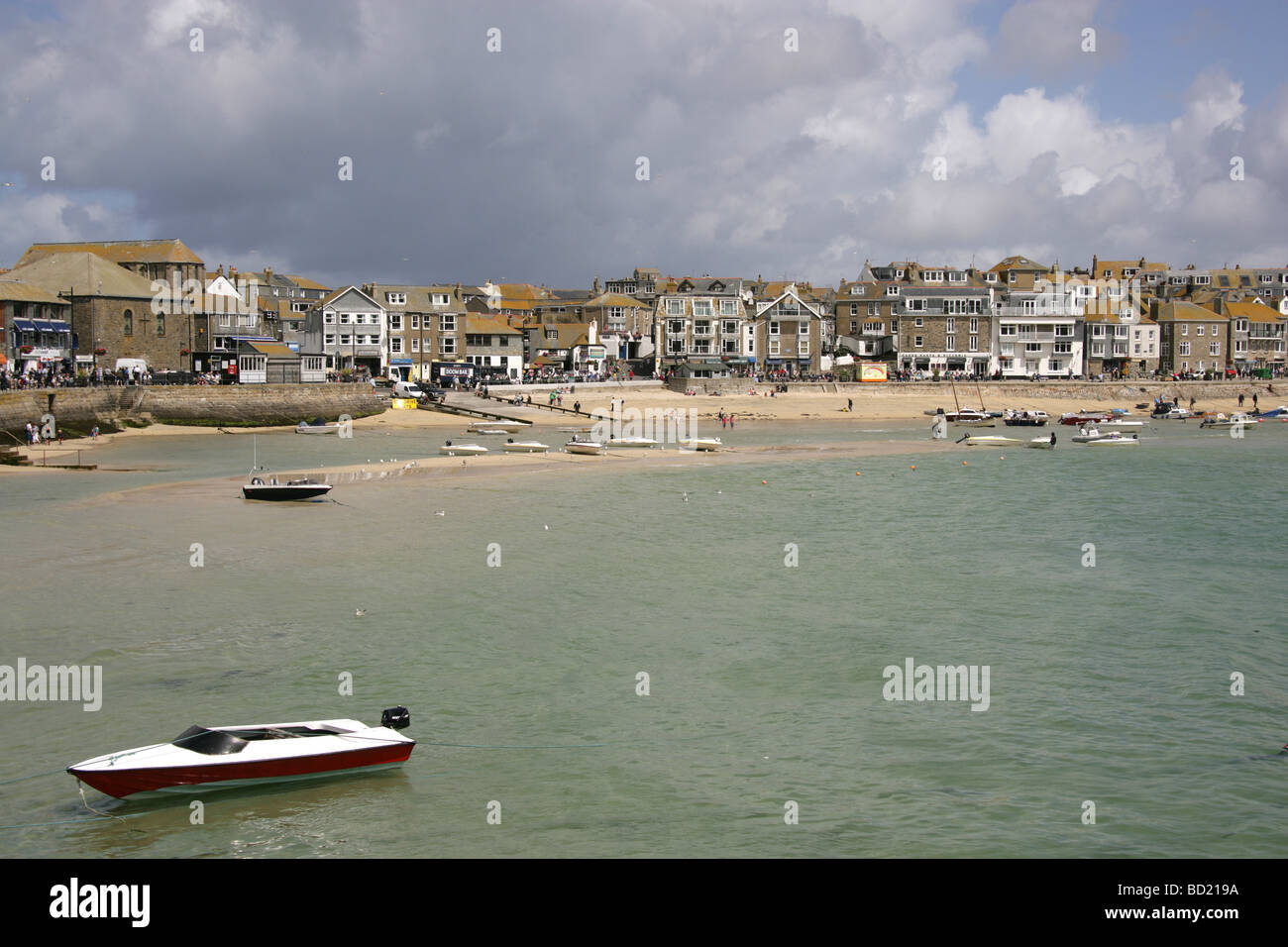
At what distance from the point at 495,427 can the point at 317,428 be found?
1157cm

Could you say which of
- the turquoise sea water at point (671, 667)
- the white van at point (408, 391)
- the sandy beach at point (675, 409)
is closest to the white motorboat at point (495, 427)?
the sandy beach at point (675, 409)

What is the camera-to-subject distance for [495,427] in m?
74.6

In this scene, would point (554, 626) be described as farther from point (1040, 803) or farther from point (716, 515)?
point (716, 515)

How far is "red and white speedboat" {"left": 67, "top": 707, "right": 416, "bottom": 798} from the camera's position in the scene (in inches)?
591

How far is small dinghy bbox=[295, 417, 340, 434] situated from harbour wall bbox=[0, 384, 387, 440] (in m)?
3.12

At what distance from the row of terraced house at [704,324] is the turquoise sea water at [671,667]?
186ft

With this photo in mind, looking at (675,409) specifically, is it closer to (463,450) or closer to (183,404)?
(463,450)

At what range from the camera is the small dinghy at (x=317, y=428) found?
238 feet

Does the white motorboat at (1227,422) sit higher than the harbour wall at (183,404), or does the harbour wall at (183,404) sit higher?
the harbour wall at (183,404)

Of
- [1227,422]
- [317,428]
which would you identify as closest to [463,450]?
[317,428]
